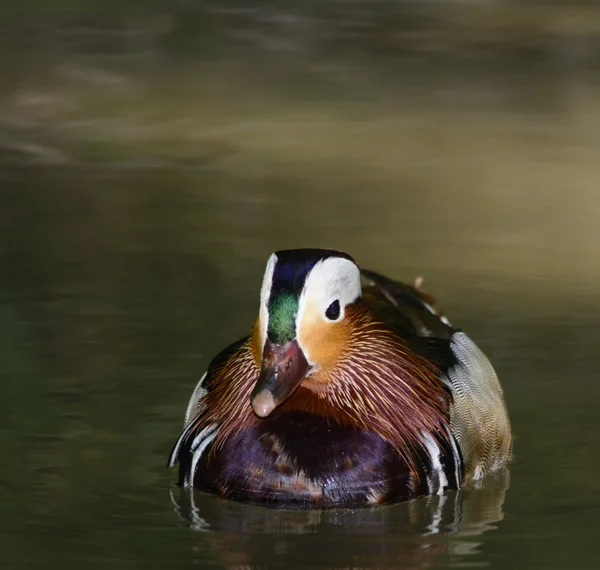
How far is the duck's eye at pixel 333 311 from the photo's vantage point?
4672 millimetres

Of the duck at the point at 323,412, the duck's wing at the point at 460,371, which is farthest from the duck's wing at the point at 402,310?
the duck at the point at 323,412

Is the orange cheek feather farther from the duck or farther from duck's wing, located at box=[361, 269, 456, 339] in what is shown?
duck's wing, located at box=[361, 269, 456, 339]

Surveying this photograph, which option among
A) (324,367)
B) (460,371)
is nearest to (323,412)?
(324,367)

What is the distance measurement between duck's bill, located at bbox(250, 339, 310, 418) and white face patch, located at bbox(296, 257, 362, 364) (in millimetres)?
64

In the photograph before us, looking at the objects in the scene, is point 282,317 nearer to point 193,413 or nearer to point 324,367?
point 324,367

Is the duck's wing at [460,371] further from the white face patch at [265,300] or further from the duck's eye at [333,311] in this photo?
Result: the white face patch at [265,300]

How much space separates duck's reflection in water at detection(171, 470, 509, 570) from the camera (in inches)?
180

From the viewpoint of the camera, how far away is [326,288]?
4.61 metres

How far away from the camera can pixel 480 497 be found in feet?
16.7

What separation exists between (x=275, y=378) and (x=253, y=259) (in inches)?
118

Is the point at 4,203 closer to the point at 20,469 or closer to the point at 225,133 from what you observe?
the point at 225,133

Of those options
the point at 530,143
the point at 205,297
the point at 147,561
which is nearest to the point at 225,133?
the point at 530,143

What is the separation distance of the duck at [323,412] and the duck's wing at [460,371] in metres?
0.01

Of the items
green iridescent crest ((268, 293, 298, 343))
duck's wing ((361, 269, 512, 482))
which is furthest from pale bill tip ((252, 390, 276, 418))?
duck's wing ((361, 269, 512, 482))
